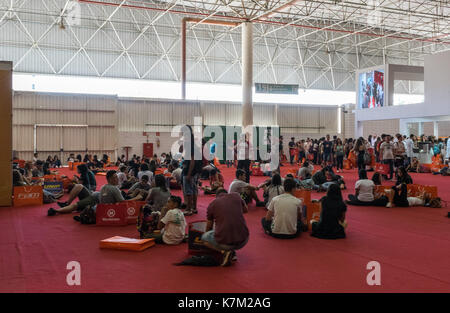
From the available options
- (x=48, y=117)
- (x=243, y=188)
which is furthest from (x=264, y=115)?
(x=243, y=188)

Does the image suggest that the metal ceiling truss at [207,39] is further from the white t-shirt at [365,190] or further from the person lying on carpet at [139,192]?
the person lying on carpet at [139,192]

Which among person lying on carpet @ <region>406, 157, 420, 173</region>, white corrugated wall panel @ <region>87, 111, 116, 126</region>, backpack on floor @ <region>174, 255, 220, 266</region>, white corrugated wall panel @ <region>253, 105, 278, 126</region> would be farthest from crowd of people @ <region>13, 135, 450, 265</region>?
white corrugated wall panel @ <region>253, 105, 278, 126</region>

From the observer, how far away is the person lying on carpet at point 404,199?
997 cm

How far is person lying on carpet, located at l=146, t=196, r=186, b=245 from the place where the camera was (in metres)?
6.39

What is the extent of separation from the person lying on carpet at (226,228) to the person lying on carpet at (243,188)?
12.3ft

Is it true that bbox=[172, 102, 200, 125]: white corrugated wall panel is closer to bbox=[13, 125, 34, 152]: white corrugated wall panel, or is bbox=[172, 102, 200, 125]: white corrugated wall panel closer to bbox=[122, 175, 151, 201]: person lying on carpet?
bbox=[13, 125, 34, 152]: white corrugated wall panel

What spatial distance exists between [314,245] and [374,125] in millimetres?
25593

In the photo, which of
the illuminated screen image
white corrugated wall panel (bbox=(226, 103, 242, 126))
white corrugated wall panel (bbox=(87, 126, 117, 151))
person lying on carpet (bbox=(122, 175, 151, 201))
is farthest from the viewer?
white corrugated wall panel (bbox=(226, 103, 242, 126))

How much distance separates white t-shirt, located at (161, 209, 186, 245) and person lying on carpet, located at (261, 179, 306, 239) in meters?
1.43

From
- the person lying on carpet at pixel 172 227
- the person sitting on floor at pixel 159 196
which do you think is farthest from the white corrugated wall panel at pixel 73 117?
the person lying on carpet at pixel 172 227

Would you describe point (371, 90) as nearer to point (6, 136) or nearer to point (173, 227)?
point (6, 136)

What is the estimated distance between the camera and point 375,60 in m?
35.7

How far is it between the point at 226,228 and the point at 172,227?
143 cm
